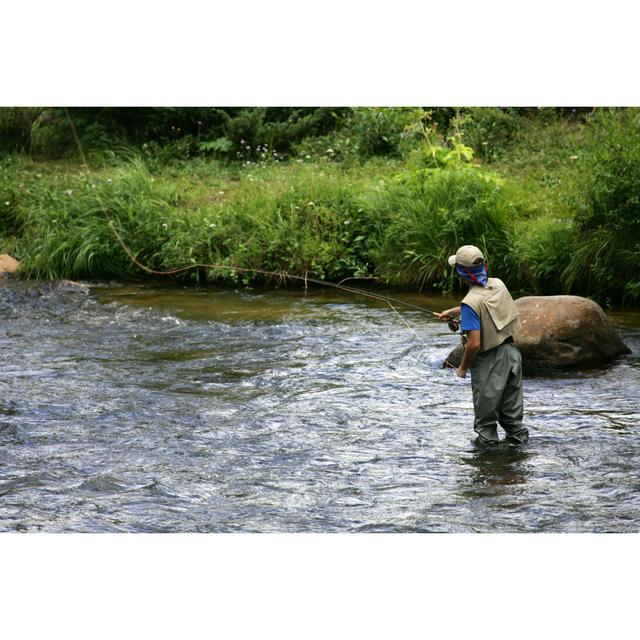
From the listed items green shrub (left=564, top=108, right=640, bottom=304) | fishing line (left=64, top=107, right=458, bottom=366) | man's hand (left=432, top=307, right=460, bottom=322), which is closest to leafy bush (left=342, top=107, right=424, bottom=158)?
fishing line (left=64, top=107, right=458, bottom=366)

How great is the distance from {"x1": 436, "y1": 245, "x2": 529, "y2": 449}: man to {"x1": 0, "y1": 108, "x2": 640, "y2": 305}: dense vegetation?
488 centimetres

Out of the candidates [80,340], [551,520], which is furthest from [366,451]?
[80,340]

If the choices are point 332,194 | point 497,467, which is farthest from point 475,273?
point 332,194

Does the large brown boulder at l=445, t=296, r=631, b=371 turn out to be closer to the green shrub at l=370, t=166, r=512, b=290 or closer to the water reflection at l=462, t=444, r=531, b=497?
the water reflection at l=462, t=444, r=531, b=497

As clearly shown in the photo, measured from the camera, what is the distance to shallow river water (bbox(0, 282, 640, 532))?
223 inches

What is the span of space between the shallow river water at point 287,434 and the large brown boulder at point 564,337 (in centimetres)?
24

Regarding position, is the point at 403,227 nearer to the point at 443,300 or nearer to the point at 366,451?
the point at 443,300

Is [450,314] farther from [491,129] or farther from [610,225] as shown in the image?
[491,129]

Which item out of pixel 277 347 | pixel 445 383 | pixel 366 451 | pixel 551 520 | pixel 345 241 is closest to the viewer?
pixel 551 520

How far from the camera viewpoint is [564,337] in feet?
29.3

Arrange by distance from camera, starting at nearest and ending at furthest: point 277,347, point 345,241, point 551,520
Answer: point 551,520 < point 277,347 < point 345,241

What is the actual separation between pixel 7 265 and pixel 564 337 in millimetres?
8629

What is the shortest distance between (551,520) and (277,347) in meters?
4.91

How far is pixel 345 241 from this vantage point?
1328cm
